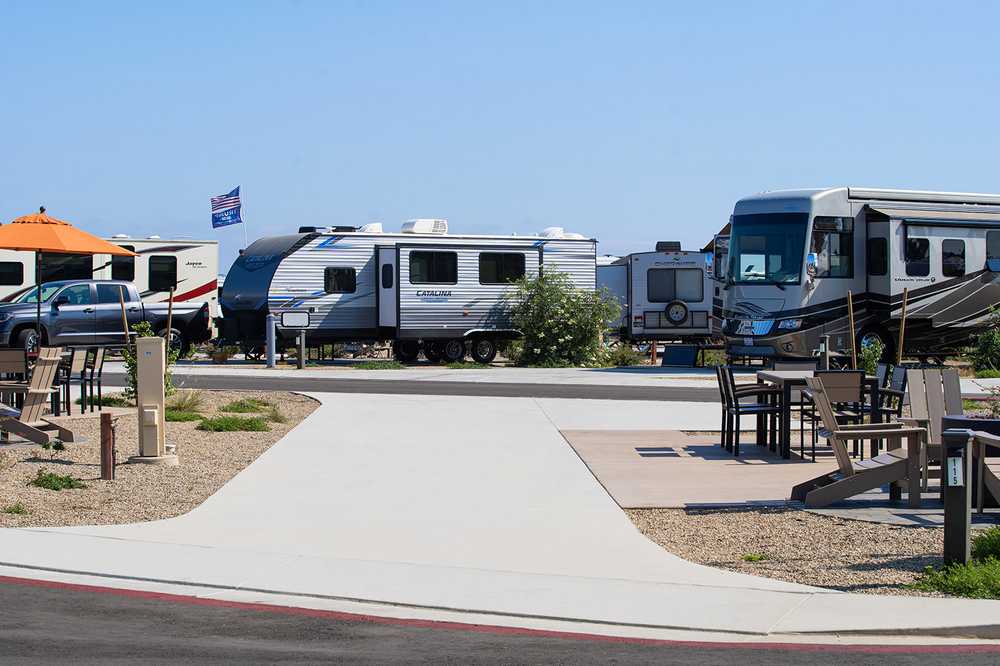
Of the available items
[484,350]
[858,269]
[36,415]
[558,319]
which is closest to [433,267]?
[484,350]

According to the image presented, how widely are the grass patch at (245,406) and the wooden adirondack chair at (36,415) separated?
3776 millimetres

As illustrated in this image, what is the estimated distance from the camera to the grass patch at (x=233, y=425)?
15.2m

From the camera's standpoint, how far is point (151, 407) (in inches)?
477

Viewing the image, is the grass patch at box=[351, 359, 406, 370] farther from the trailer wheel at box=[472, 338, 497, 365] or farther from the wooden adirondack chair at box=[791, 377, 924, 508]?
the wooden adirondack chair at box=[791, 377, 924, 508]

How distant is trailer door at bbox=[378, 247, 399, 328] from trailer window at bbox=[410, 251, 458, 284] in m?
0.43

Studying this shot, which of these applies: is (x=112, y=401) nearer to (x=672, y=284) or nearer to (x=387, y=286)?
(x=387, y=286)

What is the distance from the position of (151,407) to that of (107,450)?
105 centimetres

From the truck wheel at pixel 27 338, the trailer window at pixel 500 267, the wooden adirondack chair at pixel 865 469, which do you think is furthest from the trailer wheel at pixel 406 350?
the wooden adirondack chair at pixel 865 469

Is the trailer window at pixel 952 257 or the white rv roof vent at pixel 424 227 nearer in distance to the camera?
the trailer window at pixel 952 257

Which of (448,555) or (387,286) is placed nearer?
(448,555)

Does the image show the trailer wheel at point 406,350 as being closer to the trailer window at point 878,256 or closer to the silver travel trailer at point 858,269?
the silver travel trailer at point 858,269

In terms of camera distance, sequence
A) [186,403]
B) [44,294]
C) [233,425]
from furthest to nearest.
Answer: [44,294], [186,403], [233,425]

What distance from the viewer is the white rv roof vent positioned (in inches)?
1223

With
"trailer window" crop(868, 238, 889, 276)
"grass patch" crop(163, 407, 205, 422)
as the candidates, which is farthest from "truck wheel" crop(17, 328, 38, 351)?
"trailer window" crop(868, 238, 889, 276)
